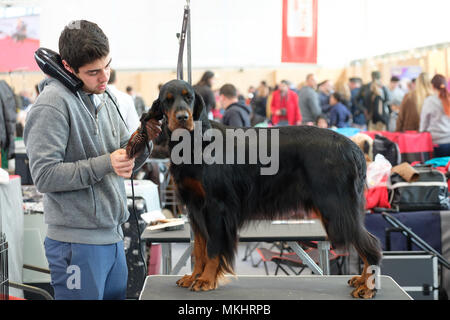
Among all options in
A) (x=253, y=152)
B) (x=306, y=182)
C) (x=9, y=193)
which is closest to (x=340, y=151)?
(x=306, y=182)

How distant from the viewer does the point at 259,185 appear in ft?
5.87

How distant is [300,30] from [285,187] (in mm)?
1828

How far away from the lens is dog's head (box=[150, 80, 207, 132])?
1589 mm

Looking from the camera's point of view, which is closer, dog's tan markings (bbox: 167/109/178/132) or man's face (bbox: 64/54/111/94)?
dog's tan markings (bbox: 167/109/178/132)

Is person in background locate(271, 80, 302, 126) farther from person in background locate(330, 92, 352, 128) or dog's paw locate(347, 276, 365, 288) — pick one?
dog's paw locate(347, 276, 365, 288)

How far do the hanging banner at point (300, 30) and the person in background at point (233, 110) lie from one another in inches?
81.1

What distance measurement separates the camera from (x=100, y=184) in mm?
1834

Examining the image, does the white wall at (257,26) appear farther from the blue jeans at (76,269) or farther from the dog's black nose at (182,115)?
the dog's black nose at (182,115)

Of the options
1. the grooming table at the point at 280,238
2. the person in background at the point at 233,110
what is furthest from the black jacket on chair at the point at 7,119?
the grooming table at the point at 280,238

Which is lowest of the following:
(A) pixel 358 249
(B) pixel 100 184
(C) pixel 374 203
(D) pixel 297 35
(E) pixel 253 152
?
(C) pixel 374 203

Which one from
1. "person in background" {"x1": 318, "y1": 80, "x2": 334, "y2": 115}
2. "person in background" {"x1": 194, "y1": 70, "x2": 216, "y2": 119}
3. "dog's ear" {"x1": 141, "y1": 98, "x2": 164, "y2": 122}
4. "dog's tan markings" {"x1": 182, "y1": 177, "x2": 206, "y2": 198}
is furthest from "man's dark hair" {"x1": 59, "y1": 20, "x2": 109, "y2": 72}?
"person in background" {"x1": 318, "y1": 80, "x2": 334, "y2": 115}

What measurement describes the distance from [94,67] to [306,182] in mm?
842

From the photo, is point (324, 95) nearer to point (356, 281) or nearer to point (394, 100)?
point (394, 100)
